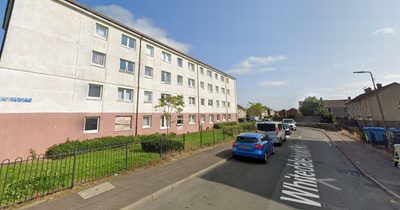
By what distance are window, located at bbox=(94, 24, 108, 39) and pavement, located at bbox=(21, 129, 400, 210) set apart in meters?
13.5

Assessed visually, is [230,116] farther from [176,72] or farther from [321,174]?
[321,174]

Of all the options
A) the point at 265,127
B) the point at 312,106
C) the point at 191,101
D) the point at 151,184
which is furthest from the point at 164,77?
the point at 312,106

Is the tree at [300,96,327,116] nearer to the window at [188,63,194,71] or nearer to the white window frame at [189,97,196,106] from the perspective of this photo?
the white window frame at [189,97,196,106]

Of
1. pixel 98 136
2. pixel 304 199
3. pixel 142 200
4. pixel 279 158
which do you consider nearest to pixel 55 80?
pixel 98 136

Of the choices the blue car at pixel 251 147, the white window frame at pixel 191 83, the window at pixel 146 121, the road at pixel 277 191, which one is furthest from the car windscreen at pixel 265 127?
the white window frame at pixel 191 83

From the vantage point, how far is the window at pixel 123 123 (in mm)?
13393

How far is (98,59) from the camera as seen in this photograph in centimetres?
1270

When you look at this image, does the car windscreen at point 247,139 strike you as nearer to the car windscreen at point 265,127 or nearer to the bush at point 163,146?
the bush at point 163,146

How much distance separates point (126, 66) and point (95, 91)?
392 cm

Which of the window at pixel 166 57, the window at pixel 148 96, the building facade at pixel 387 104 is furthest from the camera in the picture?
the building facade at pixel 387 104

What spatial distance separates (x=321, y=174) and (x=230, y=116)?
86.0 feet

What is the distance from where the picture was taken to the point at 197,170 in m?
6.53

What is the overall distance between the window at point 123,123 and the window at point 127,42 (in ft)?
25.3

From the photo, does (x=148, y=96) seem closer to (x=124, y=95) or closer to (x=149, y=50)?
(x=124, y=95)
